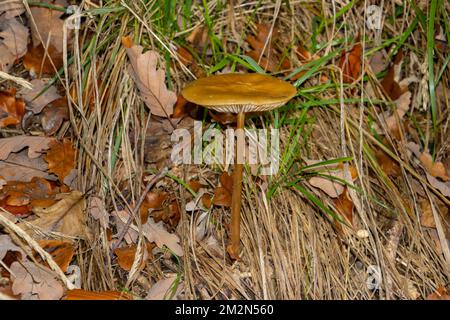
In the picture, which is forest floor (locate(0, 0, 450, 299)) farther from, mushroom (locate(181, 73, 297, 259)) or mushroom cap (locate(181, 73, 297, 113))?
mushroom cap (locate(181, 73, 297, 113))

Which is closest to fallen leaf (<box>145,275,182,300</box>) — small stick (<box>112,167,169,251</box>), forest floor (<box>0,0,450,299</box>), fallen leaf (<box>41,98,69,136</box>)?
forest floor (<box>0,0,450,299</box>)

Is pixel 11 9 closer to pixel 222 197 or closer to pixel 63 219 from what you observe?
pixel 63 219

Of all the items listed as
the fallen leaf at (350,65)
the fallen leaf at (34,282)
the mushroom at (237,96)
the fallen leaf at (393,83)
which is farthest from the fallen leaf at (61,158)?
the fallen leaf at (393,83)

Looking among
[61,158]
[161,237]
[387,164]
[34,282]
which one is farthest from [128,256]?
[387,164]

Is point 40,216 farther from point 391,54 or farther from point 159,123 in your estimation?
point 391,54
